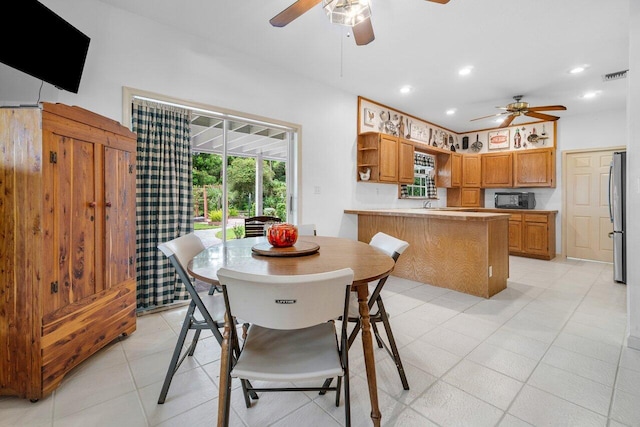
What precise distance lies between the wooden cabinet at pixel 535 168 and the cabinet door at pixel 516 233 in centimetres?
73

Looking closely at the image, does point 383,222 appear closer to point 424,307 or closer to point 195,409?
point 424,307

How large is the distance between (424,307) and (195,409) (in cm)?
223

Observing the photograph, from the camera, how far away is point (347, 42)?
302 centimetres

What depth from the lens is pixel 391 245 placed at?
1890mm

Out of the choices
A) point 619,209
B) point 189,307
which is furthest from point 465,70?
point 189,307

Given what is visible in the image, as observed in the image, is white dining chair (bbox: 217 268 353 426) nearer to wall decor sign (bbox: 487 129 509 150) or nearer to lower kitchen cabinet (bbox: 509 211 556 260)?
lower kitchen cabinet (bbox: 509 211 556 260)

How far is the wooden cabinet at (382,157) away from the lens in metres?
4.52

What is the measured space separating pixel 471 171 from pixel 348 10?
18.1ft

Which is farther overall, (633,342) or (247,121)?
(247,121)

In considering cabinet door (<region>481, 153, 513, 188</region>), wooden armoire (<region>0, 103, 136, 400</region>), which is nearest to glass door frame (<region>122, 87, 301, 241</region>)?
wooden armoire (<region>0, 103, 136, 400</region>)

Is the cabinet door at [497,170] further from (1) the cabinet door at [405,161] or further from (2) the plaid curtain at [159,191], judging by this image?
(2) the plaid curtain at [159,191]

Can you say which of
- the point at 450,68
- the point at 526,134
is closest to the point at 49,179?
the point at 450,68

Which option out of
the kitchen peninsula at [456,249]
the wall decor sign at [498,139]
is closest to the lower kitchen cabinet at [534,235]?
the wall decor sign at [498,139]

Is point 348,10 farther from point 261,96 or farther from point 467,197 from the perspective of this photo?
point 467,197
